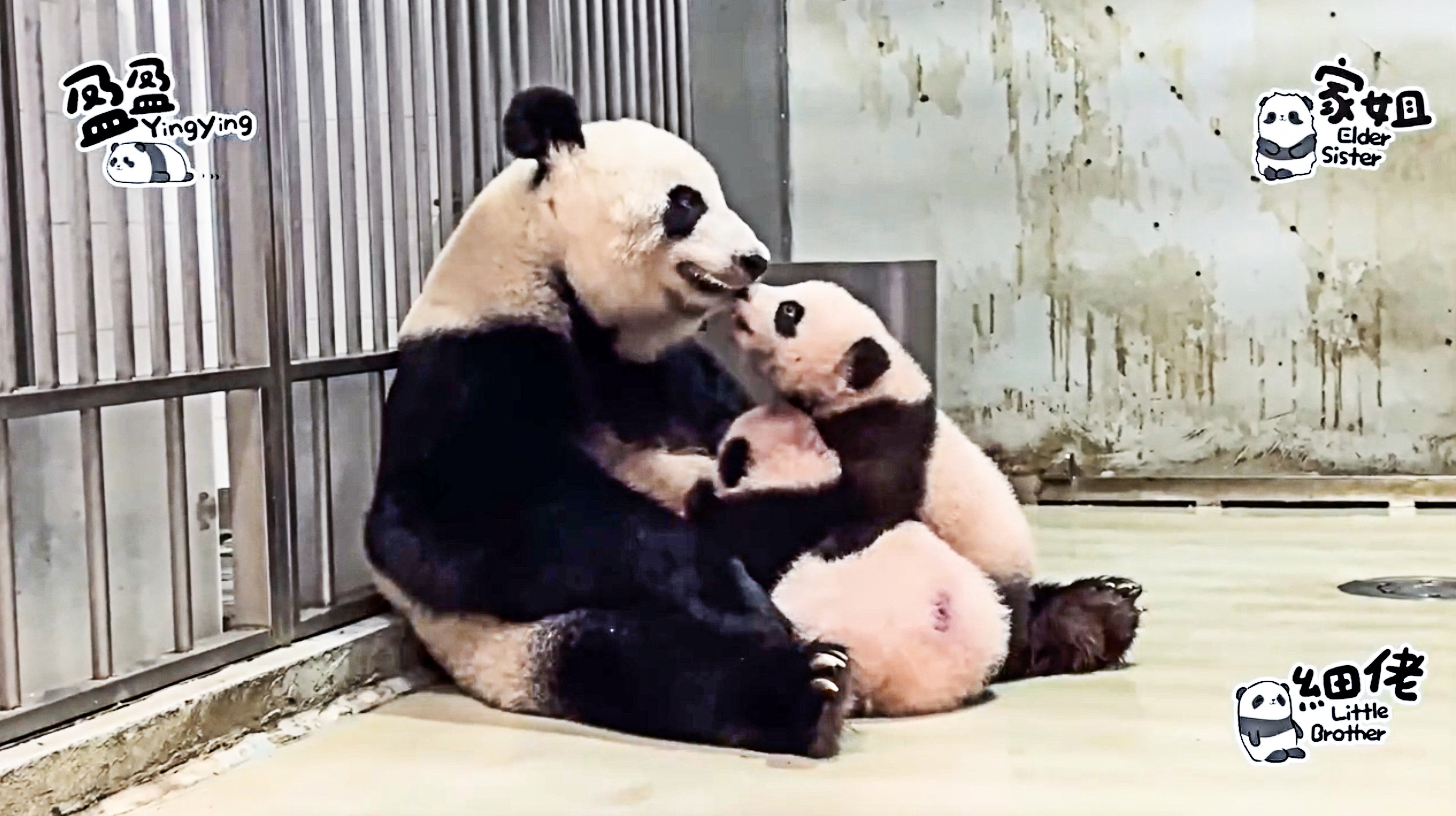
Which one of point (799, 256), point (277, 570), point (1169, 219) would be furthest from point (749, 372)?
point (1169, 219)

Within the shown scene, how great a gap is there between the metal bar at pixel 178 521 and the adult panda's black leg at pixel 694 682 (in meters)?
0.32

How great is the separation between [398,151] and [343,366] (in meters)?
0.25

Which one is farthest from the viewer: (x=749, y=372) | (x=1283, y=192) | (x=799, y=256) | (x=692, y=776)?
(x=1283, y=192)

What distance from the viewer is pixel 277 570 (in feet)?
4.85

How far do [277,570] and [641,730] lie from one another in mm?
388

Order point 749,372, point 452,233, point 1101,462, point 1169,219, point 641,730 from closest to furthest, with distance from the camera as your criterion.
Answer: point 641,730
point 749,372
point 452,233
point 1169,219
point 1101,462

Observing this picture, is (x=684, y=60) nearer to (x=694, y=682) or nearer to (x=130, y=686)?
(x=694, y=682)

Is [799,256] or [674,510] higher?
[799,256]

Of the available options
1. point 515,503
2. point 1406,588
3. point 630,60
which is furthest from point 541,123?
point 1406,588

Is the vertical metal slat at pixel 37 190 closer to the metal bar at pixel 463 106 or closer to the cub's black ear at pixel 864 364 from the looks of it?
the metal bar at pixel 463 106

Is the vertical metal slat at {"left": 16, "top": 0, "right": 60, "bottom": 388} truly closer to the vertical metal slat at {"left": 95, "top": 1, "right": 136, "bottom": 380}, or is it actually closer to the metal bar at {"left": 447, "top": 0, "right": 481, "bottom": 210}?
the vertical metal slat at {"left": 95, "top": 1, "right": 136, "bottom": 380}

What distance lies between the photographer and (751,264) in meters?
1.43

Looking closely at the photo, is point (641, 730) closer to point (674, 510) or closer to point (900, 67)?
point (674, 510)

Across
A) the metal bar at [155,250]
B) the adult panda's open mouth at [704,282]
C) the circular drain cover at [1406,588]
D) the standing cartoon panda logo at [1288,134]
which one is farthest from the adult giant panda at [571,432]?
the circular drain cover at [1406,588]
